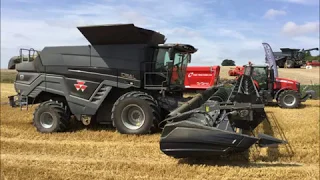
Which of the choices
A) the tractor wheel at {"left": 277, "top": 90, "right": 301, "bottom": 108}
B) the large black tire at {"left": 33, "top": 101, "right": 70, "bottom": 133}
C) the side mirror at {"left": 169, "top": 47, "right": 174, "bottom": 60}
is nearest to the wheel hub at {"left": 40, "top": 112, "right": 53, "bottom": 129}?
the large black tire at {"left": 33, "top": 101, "right": 70, "bottom": 133}

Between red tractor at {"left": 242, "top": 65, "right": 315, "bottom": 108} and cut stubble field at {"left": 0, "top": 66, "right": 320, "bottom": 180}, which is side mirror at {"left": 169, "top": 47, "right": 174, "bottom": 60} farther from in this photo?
red tractor at {"left": 242, "top": 65, "right": 315, "bottom": 108}

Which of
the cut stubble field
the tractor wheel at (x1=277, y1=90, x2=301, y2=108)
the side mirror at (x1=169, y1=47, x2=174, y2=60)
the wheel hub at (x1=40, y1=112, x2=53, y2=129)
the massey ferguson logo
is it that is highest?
the side mirror at (x1=169, y1=47, x2=174, y2=60)

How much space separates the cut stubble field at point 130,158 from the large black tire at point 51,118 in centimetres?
26

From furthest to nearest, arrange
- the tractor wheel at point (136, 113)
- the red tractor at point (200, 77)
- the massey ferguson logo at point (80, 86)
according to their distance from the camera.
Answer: the red tractor at point (200, 77)
the massey ferguson logo at point (80, 86)
the tractor wheel at point (136, 113)

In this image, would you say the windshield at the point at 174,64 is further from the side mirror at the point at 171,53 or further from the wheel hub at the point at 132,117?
the wheel hub at the point at 132,117

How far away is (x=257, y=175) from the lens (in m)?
5.66

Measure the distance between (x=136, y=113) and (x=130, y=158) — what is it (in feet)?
6.63

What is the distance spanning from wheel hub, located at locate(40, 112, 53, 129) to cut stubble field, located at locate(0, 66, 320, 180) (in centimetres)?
30

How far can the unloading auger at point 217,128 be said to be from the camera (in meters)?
5.84

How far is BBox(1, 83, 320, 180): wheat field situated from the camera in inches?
227

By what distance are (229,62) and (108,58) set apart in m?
20.0

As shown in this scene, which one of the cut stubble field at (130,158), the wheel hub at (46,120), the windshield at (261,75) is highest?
the windshield at (261,75)

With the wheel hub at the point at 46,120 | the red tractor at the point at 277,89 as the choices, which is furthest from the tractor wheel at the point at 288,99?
the wheel hub at the point at 46,120

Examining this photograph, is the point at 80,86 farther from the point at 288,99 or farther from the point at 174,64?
the point at 288,99
